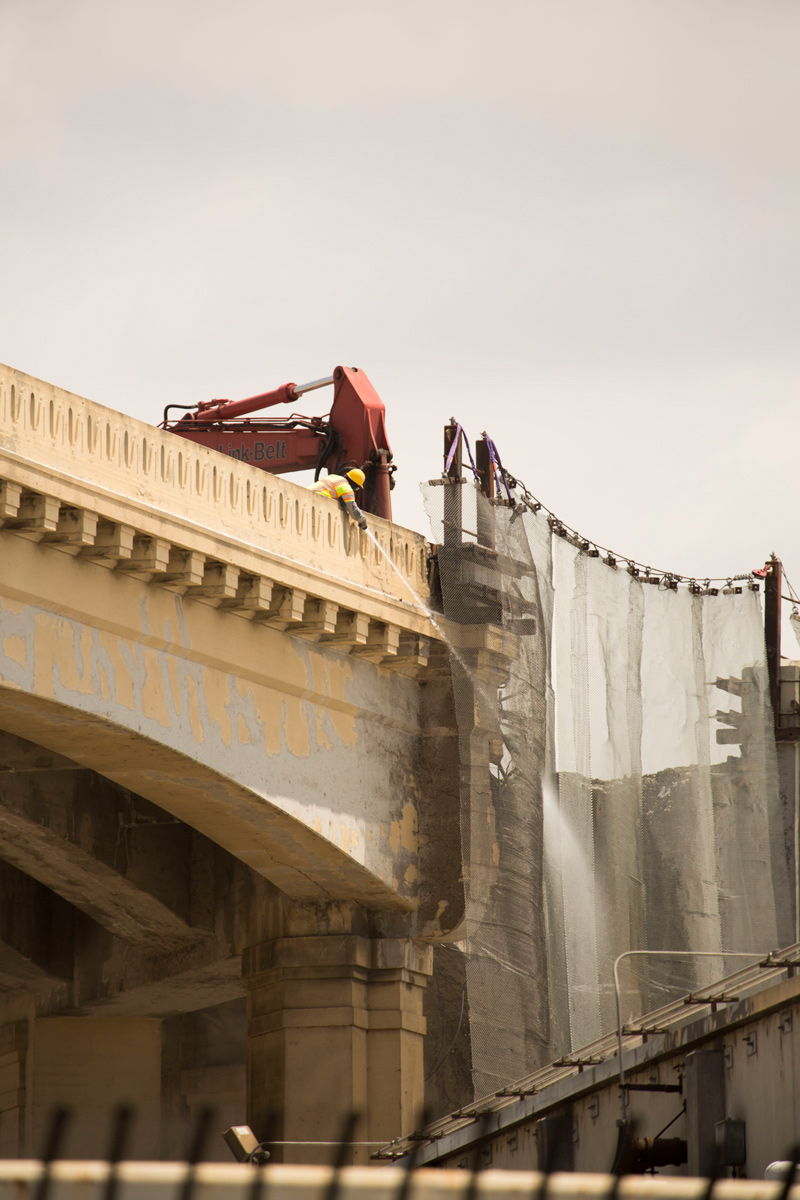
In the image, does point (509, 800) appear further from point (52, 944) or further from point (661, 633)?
point (52, 944)

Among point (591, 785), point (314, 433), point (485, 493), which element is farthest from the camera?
point (314, 433)

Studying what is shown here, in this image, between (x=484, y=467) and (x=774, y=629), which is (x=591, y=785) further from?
(x=774, y=629)

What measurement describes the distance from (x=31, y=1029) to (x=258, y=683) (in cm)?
872

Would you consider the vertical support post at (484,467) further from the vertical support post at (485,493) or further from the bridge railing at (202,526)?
Answer: the bridge railing at (202,526)

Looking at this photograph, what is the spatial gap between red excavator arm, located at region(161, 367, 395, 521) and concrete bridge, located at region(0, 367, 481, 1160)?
83.9 inches

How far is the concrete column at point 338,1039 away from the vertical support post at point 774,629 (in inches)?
277

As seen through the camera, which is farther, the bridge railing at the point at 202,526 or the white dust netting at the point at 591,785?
the white dust netting at the point at 591,785

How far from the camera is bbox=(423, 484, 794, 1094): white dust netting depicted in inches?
789

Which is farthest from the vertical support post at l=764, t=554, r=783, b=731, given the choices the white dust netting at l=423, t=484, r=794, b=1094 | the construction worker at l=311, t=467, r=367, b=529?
the construction worker at l=311, t=467, r=367, b=529

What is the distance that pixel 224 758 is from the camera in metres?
18.4

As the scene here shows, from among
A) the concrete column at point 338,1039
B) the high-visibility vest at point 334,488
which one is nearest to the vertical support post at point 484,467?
the high-visibility vest at point 334,488

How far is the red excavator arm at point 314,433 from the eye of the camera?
75.2ft

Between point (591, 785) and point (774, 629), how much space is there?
4648 millimetres

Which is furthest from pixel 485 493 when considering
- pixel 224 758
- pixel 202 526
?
pixel 224 758
